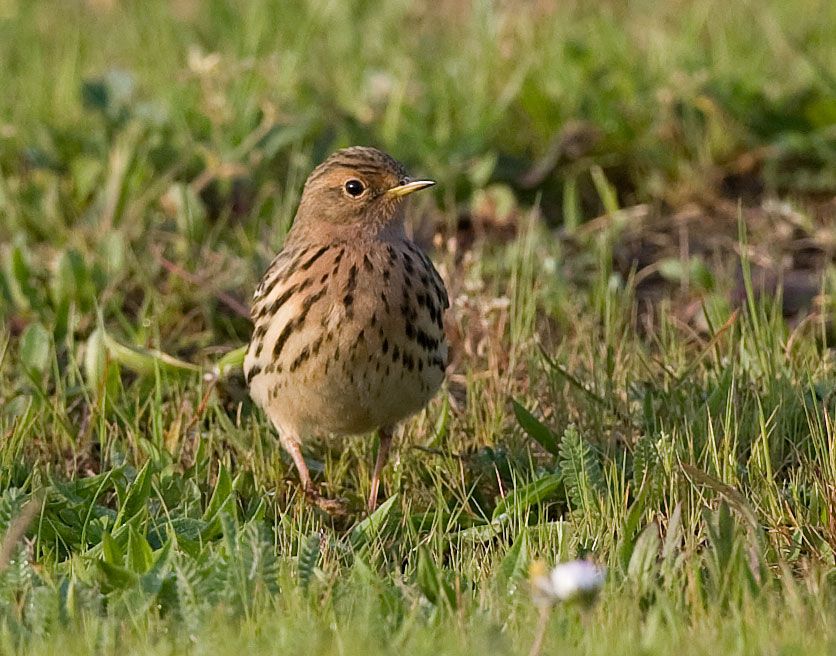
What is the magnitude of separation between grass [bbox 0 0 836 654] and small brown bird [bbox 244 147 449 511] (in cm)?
26

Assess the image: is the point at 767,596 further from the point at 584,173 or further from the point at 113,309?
the point at 584,173

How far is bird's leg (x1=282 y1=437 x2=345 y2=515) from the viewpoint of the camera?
17.5 feet

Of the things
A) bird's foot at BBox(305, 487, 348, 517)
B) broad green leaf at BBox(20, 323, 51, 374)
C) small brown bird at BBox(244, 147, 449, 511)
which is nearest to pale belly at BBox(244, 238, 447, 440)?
small brown bird at BBox(244, 147, 449, 511)

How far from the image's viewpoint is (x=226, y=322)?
679 centimetres

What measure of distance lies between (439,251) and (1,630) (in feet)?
11.3

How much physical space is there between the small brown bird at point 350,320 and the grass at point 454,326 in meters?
0.26

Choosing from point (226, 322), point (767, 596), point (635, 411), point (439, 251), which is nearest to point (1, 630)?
point (767, 596)

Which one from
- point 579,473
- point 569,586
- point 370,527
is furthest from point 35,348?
point 569,586

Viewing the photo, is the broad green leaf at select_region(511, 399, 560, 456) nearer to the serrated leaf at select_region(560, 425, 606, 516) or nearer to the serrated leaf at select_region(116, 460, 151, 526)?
the serrated leaf at select_region(560, 425, 606, 516)

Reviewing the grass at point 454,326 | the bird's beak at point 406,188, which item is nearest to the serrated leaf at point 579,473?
the grass at point 454,326

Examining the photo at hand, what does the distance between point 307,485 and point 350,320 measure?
0.59 meters

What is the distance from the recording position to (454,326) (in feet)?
21.3

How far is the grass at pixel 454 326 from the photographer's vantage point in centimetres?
423

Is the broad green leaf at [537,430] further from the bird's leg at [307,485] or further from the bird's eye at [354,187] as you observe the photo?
the bird's eye at [354,187]
